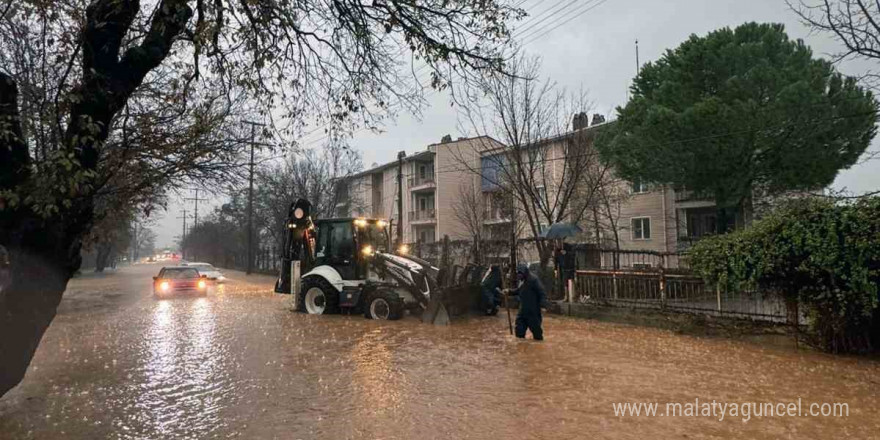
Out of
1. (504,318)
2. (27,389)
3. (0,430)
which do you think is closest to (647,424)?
(0,430)

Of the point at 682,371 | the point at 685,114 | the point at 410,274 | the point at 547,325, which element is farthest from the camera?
the point at 685,114

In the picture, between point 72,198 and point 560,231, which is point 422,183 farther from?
point 72,198

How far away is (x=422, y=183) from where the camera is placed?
44.0 meters

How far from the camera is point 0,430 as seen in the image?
5.47 meters

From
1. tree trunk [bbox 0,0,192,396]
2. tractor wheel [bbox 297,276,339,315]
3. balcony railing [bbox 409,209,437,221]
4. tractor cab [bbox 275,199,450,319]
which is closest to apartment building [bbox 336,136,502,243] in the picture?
balcony railing [bbox 409,209,437,221]

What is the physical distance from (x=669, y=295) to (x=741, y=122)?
1187cm

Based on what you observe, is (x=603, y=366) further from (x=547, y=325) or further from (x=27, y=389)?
(x=27, y=389)

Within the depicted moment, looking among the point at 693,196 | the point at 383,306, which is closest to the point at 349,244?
the point at 383,306

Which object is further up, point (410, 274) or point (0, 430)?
point (410, 274)

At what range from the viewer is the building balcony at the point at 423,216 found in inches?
1694

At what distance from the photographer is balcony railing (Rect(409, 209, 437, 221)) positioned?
43.3 meters

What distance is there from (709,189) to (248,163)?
20541mm

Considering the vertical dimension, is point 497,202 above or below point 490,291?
above

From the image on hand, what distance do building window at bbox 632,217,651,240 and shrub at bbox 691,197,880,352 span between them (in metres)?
20.2
